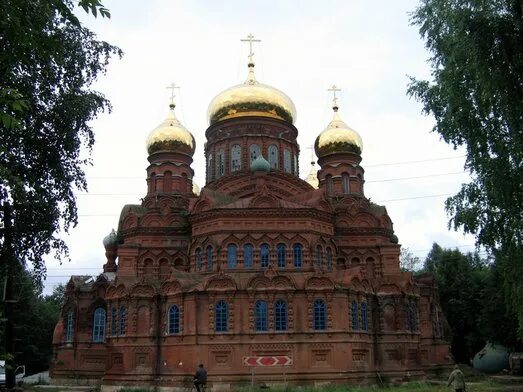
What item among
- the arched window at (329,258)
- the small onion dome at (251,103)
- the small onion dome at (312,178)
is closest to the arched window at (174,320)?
the arched window at (329,258)

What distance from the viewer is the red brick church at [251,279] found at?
82.7 feet

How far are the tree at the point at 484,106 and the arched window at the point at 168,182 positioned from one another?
18.9m

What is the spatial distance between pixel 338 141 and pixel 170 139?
33.1ft

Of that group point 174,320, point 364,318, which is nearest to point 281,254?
point 364,318

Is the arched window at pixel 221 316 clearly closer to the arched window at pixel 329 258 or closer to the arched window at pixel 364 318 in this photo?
the arched window at pixel 329 258

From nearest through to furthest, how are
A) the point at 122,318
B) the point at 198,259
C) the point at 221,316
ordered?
the point at 221,316
the point at 122,318
the point at 198,259

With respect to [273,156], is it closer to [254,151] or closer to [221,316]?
[254,151]

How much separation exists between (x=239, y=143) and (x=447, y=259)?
823 inches

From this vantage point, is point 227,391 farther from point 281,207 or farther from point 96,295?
point 96,295

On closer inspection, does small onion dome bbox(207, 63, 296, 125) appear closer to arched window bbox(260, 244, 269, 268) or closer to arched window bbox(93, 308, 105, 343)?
arched window bbox(260, 244, 269, 268)

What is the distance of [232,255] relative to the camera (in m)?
27.6

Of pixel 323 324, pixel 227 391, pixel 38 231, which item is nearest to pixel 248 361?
pixel 227 391

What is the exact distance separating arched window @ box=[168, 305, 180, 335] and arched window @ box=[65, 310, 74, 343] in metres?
8.35

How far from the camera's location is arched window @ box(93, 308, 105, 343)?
31219mm
